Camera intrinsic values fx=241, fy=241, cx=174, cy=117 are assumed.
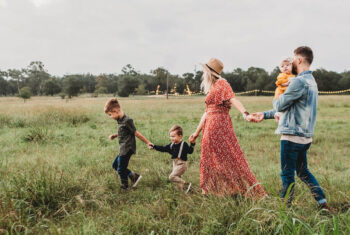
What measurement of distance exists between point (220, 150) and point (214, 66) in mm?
1251

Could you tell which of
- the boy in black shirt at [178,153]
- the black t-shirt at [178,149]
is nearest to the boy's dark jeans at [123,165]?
the black t-shirt at [178,149]

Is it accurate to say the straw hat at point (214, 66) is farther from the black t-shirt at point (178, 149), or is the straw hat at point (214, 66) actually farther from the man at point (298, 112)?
the black t-shirt at point (178, 149)

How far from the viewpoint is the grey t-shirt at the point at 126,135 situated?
4.01 m

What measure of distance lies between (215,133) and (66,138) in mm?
6410

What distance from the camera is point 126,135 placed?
13.4 feet

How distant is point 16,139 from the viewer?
806 centimetres

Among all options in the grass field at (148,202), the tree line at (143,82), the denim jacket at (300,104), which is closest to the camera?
the grass field at (148,202)

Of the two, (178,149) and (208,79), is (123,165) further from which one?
(208,79)

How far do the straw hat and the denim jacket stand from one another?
40.9 inches

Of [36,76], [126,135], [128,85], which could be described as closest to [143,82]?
[128,85]

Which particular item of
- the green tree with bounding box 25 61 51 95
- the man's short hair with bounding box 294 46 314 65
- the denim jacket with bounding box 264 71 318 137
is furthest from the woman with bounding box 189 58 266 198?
the green tree with bounding box 25 61 51 95

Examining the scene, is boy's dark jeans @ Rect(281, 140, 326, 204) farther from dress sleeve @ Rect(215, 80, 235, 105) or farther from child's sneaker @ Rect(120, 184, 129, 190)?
child's sneaker @ Rect(120, 184, 129, 190)

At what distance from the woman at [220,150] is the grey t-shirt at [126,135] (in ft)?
4.07

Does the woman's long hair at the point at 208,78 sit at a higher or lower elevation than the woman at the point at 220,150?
higher
